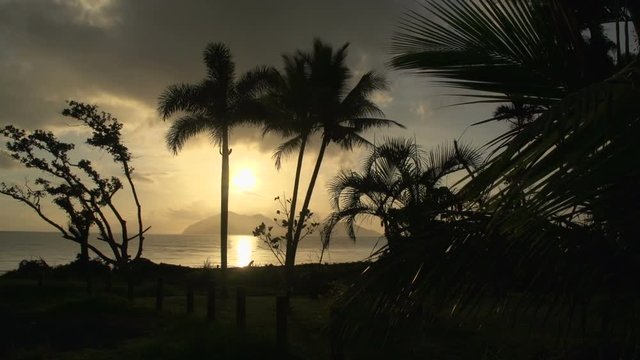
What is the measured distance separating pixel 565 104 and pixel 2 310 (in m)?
19.3

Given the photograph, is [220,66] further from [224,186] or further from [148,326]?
[148,326]

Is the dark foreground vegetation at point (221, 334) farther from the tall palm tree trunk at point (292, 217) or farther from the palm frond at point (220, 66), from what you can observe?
the palm frond at point (220, 66)

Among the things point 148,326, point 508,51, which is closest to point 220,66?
point 148,326

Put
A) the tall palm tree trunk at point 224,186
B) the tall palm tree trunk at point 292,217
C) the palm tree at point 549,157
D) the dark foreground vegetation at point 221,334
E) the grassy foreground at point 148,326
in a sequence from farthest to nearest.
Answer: the tall palm tree trunk at point 224,186
the tall palm tree trunk at point 292,217
the grassy foreground at point 148,326
the dark foreground vegetation at point 221,334
the palm tree at point 549,157

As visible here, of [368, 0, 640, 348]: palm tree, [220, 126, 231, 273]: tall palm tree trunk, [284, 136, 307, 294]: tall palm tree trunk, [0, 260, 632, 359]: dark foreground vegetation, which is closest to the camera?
[368, 0, 640, 348]: palm tree

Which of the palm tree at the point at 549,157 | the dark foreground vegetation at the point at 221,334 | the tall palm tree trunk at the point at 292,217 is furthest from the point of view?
the tall palm tree trunk at the point at 292,217

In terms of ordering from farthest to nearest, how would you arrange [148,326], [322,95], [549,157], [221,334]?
1. [322,95]
2. [148,326]
3. [221,334]
4. [549,157]

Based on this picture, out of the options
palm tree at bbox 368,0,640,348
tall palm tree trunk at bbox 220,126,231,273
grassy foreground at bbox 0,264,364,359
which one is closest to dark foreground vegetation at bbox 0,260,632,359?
grassy foreground at bbox 0,264,364,359

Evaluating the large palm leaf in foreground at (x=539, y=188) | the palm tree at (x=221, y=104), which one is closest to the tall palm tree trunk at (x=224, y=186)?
the palm tree at (x=221, y=104)

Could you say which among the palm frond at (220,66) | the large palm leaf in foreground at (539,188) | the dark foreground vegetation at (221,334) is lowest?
the dark foreground vegetation at (221,334)

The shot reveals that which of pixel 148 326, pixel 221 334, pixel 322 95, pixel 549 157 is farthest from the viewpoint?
pixel 322 95

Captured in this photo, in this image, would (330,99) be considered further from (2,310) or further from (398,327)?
(398,327)

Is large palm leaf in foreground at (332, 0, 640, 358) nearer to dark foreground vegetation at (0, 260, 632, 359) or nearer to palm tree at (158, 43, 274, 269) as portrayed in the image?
dark foreground vegetation at (0, 260, 632, 359)

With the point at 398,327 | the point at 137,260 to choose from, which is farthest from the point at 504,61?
the point at 137,260
